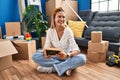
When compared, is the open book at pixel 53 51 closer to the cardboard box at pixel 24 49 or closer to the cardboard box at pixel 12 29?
the cardboard box at pixel 24 49

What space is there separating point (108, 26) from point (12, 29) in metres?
1.94

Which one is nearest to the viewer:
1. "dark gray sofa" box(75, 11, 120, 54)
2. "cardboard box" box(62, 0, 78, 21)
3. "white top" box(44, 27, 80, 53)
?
"white top" box(44, 27, 80, 53)

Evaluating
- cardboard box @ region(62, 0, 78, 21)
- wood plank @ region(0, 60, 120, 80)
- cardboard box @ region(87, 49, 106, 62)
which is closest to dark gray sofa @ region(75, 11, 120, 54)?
cardboard box @ region(87, 49, 106, 62)

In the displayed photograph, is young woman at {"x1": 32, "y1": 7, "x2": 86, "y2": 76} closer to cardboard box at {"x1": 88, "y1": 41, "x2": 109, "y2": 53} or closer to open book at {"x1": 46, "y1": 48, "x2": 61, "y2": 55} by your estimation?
open book at {"x1": 46, "y1": 48, "x2": 61, "y2": 55}

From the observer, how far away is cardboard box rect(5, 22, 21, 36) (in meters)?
3.15

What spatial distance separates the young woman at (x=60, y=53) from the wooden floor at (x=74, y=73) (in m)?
0.10

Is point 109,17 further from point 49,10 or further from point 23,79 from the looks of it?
point 23,79

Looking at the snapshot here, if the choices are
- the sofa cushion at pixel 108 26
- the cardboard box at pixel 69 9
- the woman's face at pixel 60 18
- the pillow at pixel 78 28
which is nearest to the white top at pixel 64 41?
the woman's face at pixel 60 18

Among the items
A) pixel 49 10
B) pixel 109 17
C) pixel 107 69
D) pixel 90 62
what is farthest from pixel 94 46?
pixel 49 10

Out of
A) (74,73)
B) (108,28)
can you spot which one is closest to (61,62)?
→ (74,73)

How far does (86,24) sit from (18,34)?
1.55m

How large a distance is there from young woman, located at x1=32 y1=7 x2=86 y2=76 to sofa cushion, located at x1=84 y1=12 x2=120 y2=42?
822 mm

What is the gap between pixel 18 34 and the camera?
3.20 m

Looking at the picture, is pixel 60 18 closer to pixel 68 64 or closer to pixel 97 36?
pixel 68 64
